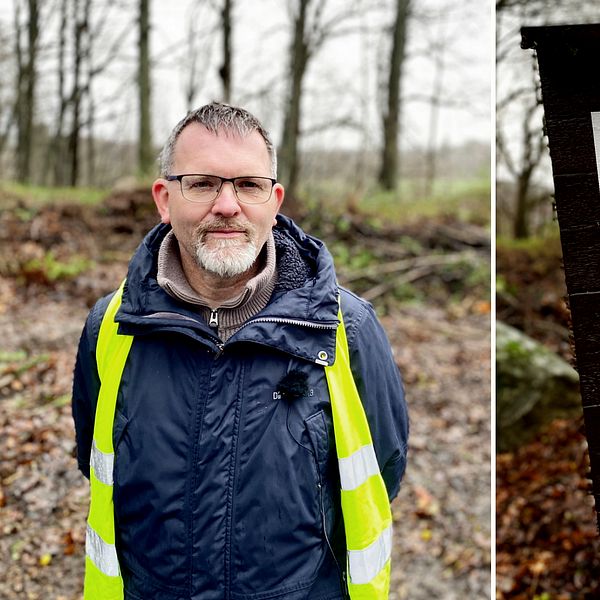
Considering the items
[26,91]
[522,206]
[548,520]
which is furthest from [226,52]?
[548,520]

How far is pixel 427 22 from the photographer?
52.0ft

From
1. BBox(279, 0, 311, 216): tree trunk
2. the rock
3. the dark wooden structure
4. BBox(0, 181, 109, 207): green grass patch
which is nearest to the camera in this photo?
the dark wooden structure

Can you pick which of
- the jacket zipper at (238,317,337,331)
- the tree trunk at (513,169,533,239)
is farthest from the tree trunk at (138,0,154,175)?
the jacket zipper at (238,317,337,331)

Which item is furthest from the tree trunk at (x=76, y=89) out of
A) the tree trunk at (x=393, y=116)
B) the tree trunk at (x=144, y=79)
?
the tree trunk at (x=393, y=116)

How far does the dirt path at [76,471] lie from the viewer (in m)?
4.14

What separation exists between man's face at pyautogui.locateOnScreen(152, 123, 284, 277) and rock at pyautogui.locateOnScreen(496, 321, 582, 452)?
5544 millimetres

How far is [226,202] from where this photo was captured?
221 cm

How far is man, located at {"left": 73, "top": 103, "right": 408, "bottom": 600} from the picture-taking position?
79.7 inches

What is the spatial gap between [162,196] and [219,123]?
0.37 meters

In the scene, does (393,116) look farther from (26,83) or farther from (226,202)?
(226,202)

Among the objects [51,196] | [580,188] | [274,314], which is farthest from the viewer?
[51,196]

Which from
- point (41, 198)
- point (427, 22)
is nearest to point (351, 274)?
point (41, 198)

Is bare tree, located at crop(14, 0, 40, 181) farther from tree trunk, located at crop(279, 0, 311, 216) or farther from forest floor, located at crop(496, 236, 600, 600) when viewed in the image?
forest floor, located at crop(496, 236, 600, 600)

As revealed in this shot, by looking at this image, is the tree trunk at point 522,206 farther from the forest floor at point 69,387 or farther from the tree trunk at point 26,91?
the tree trunk at point 26,91
